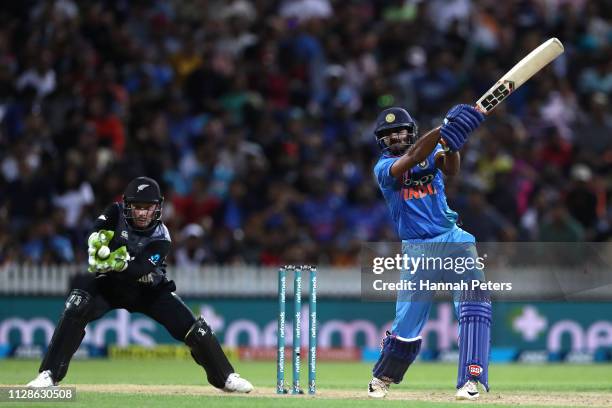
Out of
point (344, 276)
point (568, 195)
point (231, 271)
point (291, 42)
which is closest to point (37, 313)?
point (231, 271)

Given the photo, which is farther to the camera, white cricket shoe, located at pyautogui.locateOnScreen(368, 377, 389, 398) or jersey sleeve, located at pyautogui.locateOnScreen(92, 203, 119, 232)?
white cricket shoe, located at pyautogui.locateOnScreen(368, 377, 389, 398)

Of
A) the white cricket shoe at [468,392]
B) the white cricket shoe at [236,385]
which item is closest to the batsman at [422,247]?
the white cricket shoe at [468,392]

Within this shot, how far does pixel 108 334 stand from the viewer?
17.6 m

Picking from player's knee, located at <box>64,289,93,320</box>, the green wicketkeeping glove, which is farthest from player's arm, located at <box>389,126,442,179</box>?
player's knee, located at <box>64,289,93,320</box>

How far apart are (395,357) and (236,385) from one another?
128 cm

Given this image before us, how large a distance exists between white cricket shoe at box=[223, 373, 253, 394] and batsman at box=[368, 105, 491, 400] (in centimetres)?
97

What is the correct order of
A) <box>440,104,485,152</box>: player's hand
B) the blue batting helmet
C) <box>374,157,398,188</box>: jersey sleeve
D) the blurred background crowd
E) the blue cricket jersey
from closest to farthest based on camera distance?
1. <box>440,104,485,152</box>: player's hand
2. <box>374,157,398,188</box>: jersey sleeve
3. the blue cricket jersey
4. the blue batting helmet
5. the blurred background crowd

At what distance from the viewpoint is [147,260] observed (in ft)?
34.8

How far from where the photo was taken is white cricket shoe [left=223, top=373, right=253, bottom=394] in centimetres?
1090

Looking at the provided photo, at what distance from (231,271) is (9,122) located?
11.9 ft

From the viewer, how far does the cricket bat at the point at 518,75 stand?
1011 centimetres

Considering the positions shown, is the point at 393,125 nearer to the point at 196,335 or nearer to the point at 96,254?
the point at 196,335

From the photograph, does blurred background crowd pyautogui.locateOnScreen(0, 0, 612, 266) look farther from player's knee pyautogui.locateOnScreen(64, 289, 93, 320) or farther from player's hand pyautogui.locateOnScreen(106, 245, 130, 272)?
player's hand pyautogui.locateOnScreen(106, 245, 130, 272)

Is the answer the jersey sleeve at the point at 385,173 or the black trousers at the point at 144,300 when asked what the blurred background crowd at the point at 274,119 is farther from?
the jersey sleeve at the point at 385,173
